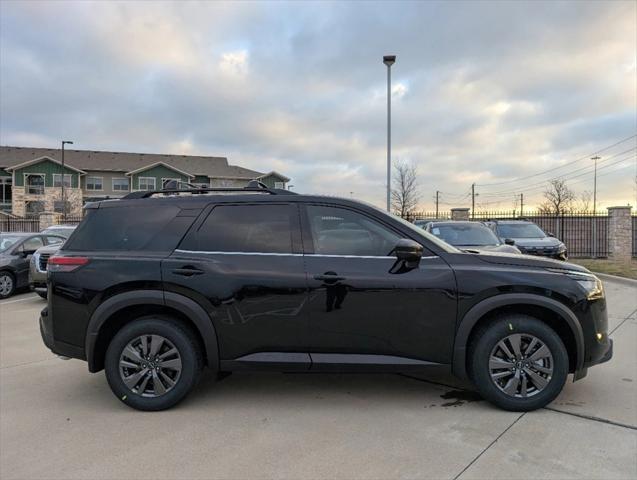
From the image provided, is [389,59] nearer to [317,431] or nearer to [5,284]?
[5,284]

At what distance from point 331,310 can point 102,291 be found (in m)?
1.98

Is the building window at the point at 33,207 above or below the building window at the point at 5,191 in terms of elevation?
below

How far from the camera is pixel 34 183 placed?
168 feet

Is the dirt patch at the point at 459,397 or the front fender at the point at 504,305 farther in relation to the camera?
the dirt patch at the point at 459,397

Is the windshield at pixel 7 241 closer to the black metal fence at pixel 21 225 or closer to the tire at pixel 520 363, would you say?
the tire at pixel 520 363

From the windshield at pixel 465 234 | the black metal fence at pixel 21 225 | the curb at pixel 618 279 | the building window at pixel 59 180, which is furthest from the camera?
the building window at pixel 59 180

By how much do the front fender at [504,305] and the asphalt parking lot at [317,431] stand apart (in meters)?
0.58

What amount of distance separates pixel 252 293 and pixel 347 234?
954 mm

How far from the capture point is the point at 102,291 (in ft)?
13.2

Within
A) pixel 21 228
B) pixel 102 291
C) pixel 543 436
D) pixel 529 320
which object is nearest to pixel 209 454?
pixel 102 291

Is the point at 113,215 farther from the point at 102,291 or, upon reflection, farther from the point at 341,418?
the point at 341,418

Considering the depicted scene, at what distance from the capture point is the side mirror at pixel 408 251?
3.80 m

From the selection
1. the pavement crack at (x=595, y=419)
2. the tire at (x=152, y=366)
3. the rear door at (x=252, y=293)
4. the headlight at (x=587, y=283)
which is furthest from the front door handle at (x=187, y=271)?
the pavement crack at (x=595, y=419)

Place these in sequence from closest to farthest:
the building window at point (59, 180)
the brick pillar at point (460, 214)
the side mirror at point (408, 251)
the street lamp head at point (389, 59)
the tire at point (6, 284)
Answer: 1. the side mirror at point (408, 251)
2. the tire at point (6, 284)
3. the street lamp head at point (389, 59)
4. the brick pillar at point (460, 214)
5. the building window at point (59, 180)
